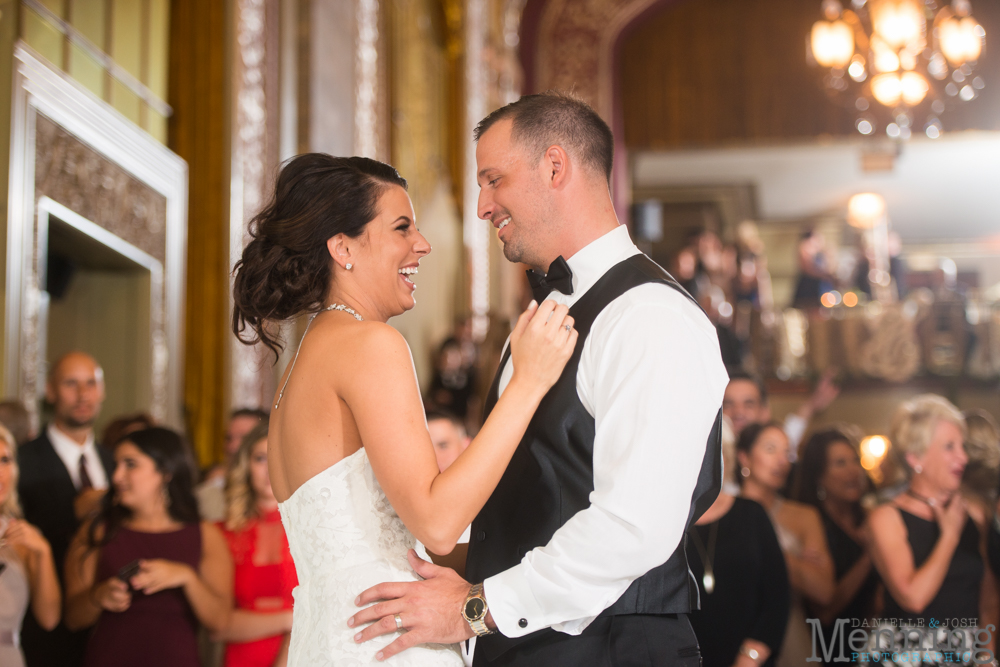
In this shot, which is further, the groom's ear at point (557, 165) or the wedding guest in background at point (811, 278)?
the wedding guest in background at point (811, 278)

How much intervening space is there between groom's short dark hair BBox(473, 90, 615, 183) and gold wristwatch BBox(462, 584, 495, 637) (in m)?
0.89

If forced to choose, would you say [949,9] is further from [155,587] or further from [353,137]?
[155,587]

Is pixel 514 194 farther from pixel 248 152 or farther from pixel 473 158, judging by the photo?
pixel 473 158

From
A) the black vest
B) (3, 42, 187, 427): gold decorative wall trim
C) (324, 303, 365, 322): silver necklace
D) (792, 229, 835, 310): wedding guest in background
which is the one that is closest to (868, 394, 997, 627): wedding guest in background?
the black vest

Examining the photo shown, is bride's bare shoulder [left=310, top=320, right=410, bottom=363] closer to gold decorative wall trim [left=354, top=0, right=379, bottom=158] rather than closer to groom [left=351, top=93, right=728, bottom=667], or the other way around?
groom [left=351, top=93, right=728, bottom=667]

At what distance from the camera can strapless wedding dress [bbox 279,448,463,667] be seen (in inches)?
74.7

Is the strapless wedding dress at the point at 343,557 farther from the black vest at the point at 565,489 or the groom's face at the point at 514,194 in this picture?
the groom's face at the point at 514,194

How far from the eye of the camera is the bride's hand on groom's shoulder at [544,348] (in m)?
1.85

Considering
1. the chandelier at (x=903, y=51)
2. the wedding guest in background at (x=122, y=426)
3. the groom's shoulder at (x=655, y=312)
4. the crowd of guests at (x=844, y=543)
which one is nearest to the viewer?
the groom's shoulder at (x=655, y=312)

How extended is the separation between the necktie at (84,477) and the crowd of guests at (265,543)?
1cm

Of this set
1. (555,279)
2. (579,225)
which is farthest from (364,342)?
(579,225)

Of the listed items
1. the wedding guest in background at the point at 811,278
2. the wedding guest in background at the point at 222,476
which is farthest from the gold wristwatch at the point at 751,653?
the wedding guest in background at the point at 811,278

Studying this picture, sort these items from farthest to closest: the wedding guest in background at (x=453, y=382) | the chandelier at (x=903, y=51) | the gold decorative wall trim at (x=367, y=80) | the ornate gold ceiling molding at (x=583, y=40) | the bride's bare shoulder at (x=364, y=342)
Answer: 1. the ornate gold ceiling molding at (x=583, y=40)
2. the wedding guest in background at (x=453, y=382)
3. the chandelier at (x=903, y=51)
4. the gold decorative wall trim at (x=367, y=80)
5. the bride's bare shoulder at (x=364, y=342)

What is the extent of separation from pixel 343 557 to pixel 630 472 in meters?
0.63
